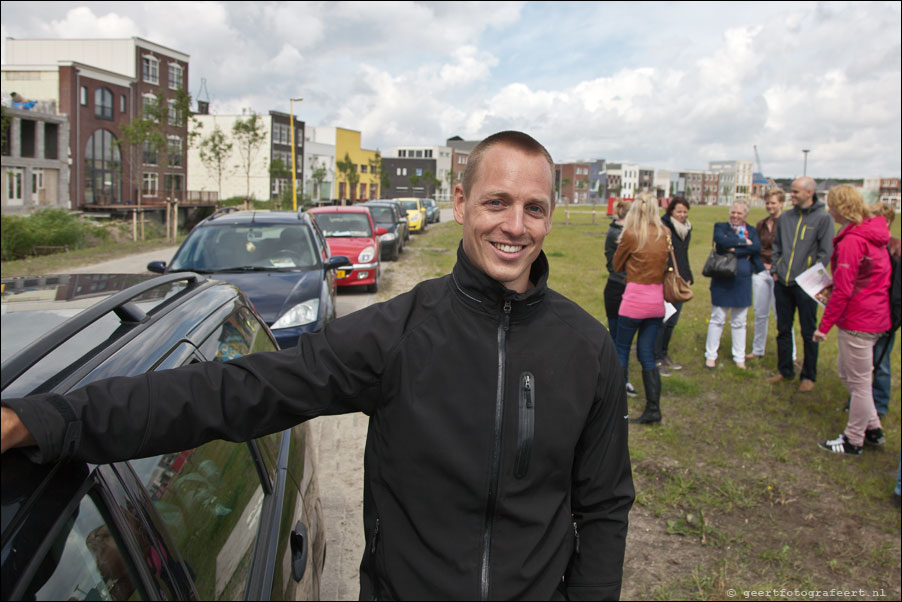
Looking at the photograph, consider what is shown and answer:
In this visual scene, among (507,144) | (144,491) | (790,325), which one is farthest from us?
(790,325)

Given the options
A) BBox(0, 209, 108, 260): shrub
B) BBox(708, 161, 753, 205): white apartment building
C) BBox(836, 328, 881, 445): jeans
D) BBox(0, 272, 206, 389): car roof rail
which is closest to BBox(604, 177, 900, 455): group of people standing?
BBox(836, 328, 881, 445): jeans

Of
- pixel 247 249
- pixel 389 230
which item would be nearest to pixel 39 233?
pixel 389 230

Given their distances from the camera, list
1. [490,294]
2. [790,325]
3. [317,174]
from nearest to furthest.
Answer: [490,294] < [790,325] < [317,174]

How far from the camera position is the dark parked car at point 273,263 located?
274 inches

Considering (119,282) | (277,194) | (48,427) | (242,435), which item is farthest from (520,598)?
(277,194)

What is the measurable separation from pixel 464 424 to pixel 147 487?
2.50 feet

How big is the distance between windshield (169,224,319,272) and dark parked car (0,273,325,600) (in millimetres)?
5003

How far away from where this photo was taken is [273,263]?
811 cm

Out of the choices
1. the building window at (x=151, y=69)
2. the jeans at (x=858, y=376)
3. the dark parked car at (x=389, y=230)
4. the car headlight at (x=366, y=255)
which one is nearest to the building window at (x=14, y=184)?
the building window at (x=151, y=69)

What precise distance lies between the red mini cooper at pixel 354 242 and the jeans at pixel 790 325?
7174mm

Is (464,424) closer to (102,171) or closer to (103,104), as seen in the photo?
(102,171)

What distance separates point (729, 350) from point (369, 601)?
27.0ft

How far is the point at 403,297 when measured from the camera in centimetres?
181

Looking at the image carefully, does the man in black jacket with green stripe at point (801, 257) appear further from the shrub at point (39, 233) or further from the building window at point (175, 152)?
the building window at point (175, 152)
